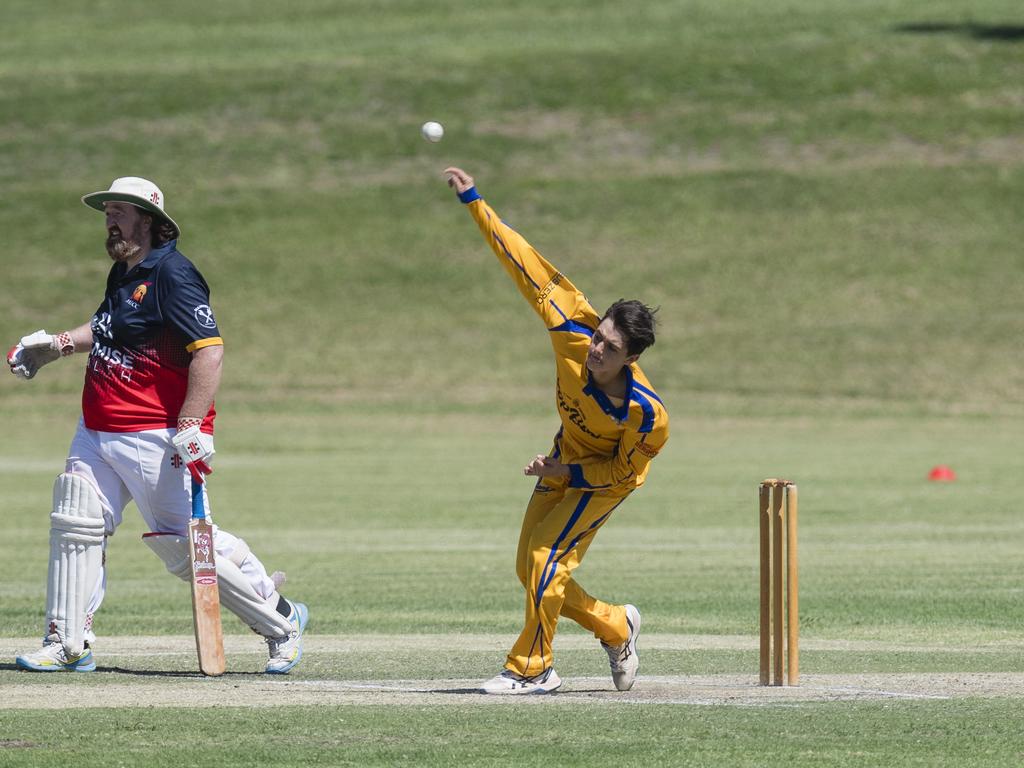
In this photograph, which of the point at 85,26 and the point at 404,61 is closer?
the point at 404,61

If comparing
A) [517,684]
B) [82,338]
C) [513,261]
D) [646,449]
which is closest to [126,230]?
[82,338]

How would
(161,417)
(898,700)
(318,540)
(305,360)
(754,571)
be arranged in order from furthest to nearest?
(305,360)
(318,540)
(754,571)
(161,417)
(898,700)

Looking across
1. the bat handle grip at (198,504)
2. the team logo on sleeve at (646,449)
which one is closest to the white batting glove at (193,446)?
the bat handle grip at (198,504)

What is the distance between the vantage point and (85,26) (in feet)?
221

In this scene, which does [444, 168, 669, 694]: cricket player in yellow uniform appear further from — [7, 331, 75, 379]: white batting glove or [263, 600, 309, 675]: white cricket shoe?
[7, 331, 75, 379]: white batting glove

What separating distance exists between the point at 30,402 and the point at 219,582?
28543mm

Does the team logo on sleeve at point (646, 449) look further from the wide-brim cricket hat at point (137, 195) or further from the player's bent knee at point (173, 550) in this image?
the wide-brim cricket hat at point (137, 195)

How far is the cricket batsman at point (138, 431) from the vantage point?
9609mm

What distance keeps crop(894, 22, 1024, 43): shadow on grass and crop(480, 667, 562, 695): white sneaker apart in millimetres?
52975

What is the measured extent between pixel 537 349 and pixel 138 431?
1242 inches

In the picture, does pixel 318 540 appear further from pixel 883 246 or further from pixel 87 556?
pixel 883 246

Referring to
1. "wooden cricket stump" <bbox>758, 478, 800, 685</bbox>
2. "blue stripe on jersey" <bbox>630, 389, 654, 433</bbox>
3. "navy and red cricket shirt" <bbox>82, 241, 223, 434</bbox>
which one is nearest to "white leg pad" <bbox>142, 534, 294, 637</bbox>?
"navy and red cricket shirt" <bbox>82, 241, 223, 434</bbox>

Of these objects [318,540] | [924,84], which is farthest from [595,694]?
[924,84]

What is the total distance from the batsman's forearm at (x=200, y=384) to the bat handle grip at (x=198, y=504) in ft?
1.21
